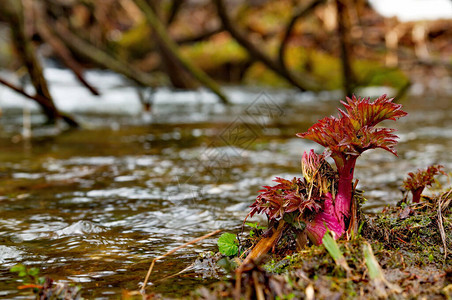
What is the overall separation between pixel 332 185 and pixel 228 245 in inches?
17.1

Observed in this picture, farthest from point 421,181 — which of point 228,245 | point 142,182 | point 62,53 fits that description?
point 62,53

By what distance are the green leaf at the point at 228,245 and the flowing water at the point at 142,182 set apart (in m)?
0.11

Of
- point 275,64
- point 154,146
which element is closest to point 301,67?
point 275,64

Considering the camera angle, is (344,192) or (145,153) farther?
(145,153)

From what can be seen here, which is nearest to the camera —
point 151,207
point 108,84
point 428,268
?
point 428,268

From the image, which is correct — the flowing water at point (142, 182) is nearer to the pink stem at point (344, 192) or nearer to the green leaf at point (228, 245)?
the green leaf at point (228, 245)

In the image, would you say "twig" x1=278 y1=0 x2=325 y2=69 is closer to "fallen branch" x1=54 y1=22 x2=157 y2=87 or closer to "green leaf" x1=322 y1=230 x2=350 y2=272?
"fallen branch" x1=54 y1=22 x2=157 y2=87

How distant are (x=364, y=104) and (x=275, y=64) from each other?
8.73m

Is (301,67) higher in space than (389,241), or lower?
higher

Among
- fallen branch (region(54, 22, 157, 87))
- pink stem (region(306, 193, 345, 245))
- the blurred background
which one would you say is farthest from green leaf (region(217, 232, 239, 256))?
fallen branch (region(54, 22, 157, 87))

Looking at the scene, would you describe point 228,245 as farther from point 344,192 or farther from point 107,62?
point 107,62

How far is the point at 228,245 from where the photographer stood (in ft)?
5.66

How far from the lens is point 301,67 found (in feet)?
46.1

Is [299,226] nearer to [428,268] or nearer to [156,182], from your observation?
[428,268]
